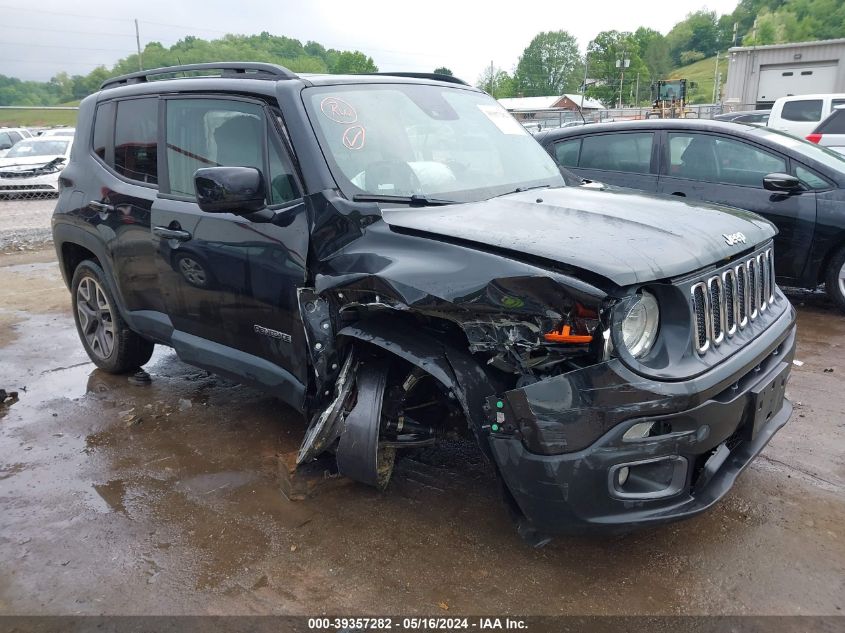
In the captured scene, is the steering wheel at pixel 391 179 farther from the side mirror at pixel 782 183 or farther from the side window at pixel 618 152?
the side window at pixel 618 152

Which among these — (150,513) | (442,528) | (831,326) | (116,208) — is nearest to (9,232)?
(116,208)

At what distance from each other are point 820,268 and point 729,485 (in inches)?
165

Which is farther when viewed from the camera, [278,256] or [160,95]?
[160,95]

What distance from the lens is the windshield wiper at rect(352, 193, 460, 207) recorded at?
3.04m

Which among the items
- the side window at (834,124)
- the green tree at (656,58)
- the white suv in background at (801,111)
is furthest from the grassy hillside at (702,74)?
the side window at (834,124)

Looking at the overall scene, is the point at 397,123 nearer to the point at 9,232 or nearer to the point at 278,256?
the point at 278,256

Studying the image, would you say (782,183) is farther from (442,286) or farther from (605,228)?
(442,286)

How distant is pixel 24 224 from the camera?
12758mm

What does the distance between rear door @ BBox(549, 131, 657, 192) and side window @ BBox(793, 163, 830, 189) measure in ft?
3.91

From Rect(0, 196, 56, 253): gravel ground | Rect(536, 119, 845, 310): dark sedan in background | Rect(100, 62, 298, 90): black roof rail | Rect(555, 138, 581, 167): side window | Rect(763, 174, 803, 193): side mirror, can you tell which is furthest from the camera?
Rect(0, 196, 56, 253): gravel ground

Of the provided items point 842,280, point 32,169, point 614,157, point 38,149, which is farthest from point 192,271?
point 38,149

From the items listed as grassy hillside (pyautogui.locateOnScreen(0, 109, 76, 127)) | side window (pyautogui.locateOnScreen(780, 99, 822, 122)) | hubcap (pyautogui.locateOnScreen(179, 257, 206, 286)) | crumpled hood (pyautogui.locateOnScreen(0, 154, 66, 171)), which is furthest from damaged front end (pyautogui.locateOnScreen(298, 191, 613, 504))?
grassy hillside (pyautogui.locateOnScreen(0, 109, 76, 127))

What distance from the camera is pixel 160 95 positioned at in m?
4.07

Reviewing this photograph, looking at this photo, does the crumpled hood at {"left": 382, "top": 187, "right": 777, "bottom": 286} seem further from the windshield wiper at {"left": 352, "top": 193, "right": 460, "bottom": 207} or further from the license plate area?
the license plate area
